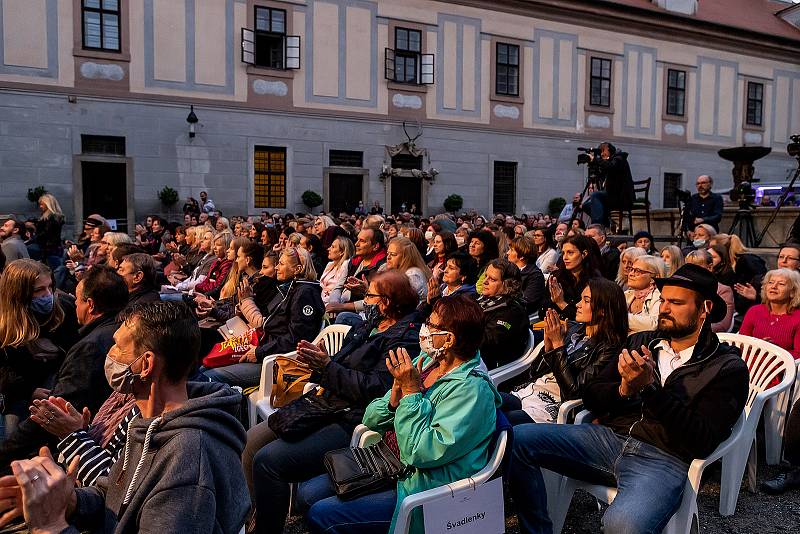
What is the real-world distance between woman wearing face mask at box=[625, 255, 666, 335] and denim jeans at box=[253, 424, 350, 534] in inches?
115

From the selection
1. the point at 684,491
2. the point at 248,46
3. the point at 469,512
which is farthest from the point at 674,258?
the point at 248,46

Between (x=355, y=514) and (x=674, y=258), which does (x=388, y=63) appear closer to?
(x=674, y=258)

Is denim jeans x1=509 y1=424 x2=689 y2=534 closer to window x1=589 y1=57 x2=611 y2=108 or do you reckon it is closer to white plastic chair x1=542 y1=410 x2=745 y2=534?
white plastic chair x1=542 y1=410 x2=745 y2=534

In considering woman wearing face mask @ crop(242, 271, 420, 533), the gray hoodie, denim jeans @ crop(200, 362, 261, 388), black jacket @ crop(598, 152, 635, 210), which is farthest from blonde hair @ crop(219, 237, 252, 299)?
black jacket @ crop(598, 152, 635, 210)

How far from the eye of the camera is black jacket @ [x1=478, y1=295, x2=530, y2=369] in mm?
4508

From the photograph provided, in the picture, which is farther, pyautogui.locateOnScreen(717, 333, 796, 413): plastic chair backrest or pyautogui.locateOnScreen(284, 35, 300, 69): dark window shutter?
pyautogui.locateOnScreen(284, 35, 300, 69): dark window shutter

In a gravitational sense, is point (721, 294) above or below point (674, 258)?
below

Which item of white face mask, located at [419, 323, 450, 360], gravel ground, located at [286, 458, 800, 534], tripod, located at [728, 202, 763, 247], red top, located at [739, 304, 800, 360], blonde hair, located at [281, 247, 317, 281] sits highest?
tripod, located at [728, 202, 763, 247]

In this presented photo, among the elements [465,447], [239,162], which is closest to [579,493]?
[465,447]

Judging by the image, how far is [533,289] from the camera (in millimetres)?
6281

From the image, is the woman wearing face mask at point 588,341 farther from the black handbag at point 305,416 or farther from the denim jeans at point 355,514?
the denim jeans at point 355,514

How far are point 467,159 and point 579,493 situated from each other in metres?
19.3

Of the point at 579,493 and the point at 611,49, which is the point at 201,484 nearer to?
the point at 579,493

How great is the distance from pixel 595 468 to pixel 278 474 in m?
1.62
